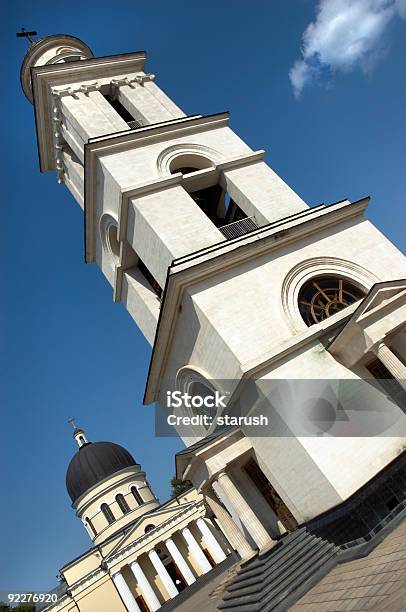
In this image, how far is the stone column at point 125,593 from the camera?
2973 centimetres

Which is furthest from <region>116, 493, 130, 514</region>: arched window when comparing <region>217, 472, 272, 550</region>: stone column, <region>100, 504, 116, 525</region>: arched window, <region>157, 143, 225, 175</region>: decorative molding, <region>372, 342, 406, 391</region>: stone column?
<region>372, 342, 406, 391</region>: stone column

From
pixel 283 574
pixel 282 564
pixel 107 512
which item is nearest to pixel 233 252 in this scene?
pixel 282 564

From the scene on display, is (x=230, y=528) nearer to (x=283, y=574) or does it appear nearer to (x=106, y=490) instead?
(x=283, y=574)

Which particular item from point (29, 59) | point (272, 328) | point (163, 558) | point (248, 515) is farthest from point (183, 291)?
point (163, 558)

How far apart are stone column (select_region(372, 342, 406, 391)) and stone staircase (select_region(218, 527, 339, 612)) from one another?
13.5 ft

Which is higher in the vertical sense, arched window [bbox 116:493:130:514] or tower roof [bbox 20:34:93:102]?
tower roof [bbox 20:34:93:102]

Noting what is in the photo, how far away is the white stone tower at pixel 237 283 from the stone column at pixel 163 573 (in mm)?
18828

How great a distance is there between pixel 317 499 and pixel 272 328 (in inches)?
174

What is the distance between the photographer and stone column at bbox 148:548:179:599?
3066 centimetres

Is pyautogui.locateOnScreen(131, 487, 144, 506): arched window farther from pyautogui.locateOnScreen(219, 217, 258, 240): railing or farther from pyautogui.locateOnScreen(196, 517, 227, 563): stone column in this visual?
pyautogui.locateOnScreen(219, 217, 258, 240): railing

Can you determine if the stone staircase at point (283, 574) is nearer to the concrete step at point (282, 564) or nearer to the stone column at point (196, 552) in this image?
the concrete step at point (282, 564)

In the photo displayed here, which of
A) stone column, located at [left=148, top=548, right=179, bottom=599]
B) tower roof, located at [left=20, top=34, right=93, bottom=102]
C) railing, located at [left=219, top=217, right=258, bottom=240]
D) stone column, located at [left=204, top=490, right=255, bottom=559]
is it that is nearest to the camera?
stone column, located at [left=204, top=490, right=255, bottom=559]

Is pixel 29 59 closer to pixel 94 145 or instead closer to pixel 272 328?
pixel 94 145

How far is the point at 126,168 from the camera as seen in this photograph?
57.1 ft
